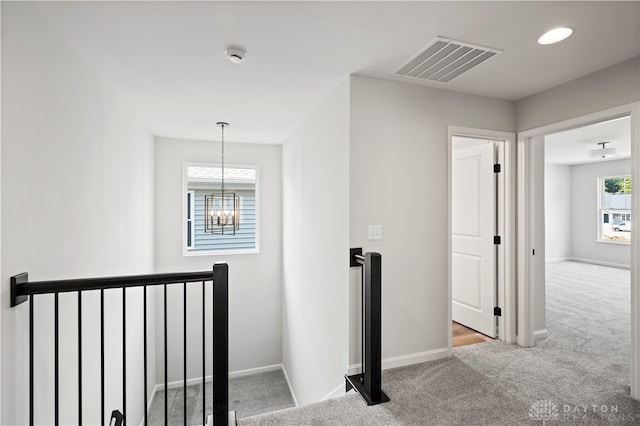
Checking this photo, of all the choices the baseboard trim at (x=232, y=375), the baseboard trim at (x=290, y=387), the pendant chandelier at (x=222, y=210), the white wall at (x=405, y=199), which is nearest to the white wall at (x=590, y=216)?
the white wall at (x=405, y=199)

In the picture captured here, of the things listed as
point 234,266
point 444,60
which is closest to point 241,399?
point 234,266

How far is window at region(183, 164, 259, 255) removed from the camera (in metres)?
4.69

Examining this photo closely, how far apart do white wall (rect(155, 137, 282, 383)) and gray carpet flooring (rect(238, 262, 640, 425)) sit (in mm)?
2970

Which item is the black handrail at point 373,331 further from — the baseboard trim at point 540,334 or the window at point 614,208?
the window at point 614,208

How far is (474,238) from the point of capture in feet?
11.2

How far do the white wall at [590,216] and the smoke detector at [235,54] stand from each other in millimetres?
8868

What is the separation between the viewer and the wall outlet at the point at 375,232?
2.47 meters

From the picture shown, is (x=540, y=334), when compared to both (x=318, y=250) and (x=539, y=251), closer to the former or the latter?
(x=539, y=251)

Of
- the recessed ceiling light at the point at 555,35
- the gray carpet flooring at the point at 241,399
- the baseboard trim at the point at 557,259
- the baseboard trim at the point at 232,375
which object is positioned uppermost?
the recessed ceiling light at the point at 555,35

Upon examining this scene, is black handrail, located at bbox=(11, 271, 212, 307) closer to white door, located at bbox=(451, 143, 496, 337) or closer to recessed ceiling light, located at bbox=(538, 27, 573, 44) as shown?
recessed ceiling light, located at bbox=(538, 27, 573, 44)

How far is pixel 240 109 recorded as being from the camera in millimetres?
3250

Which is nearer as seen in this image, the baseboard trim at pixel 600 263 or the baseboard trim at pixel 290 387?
the baseboard trim at pixel 290 387

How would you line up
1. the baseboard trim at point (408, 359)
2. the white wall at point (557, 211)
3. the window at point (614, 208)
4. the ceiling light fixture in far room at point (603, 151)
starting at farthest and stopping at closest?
1. the white wall at point (557, 211)
2. the window at point (614, 208)
3. the ceiling light fixture in far room at point (603, 151)
4. the baseboard trim at point (408, 359)

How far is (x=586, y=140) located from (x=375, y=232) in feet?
17.1
